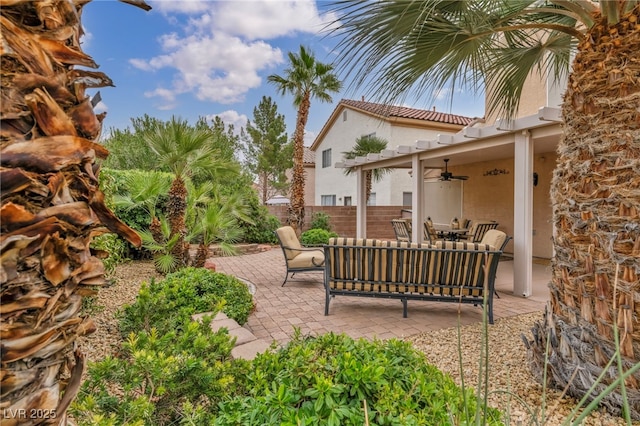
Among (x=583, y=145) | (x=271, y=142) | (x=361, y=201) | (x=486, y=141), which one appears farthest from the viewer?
(x=271, y=142)

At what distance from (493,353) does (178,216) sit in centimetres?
549

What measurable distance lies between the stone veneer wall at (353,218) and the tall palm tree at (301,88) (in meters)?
2.71

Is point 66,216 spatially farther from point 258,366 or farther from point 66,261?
point 258,366

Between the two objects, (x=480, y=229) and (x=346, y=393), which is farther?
(x=480, y=229)

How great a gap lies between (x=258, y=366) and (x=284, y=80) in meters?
11.6

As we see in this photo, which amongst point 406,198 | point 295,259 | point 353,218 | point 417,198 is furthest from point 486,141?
point 406,198

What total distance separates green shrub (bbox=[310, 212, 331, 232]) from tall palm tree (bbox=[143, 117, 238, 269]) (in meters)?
8.37

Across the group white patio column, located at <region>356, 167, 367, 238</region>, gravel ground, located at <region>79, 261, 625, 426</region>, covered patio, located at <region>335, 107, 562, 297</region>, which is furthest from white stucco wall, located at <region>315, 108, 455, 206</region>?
gravel ground, located at <region>79, 261, 625, 426</region>

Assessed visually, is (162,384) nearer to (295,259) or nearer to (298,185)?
(295,259)

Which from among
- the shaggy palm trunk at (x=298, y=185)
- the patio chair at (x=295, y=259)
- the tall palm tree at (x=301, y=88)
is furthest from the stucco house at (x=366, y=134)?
the patio chair at (x=295, y=259)

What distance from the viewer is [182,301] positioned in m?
3.94

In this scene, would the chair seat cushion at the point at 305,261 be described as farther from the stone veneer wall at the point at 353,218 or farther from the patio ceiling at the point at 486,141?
the stone veneer wall at the point at 353,218

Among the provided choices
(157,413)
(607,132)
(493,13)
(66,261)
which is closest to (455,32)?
(493,13)

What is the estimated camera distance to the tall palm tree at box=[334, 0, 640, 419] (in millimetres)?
2395
